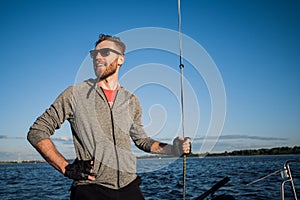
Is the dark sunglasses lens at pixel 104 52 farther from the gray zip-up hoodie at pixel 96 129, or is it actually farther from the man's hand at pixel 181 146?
the man's hand at pixel 181 146

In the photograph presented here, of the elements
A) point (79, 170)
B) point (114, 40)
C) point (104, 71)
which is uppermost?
point (114, 40)

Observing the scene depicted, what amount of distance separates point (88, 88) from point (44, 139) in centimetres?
70

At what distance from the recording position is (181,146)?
324cm

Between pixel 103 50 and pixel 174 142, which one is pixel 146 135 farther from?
pixel 103 50

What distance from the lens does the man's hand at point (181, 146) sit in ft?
10.5

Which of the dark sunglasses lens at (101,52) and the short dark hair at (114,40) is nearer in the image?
the dark sunglasses lens at (101,52)

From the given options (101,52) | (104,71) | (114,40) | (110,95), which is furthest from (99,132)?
(114,40)

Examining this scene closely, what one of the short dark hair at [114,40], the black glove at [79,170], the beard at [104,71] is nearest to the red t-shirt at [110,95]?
the beard at [104,71]

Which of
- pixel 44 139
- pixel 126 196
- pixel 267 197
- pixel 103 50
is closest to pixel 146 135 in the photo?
pixel 126 196

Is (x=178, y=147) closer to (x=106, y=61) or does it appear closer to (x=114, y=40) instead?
(x=106, y=61)

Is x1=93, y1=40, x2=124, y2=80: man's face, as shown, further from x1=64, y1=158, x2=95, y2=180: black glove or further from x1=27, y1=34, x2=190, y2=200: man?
x1=64, y1=158, x2=95, y2=180: black glove

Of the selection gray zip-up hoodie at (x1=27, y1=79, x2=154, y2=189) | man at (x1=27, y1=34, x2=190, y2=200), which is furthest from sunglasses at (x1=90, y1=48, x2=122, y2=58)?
gray zip-up hoodie at (x1=27, y1=79, x2=154, y2=189)

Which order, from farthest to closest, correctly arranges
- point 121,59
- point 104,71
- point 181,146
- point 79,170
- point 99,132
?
point 121,59
point 181,146
point 104,71
point 99,132
point 79,170

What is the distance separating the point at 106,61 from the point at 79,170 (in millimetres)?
1136
